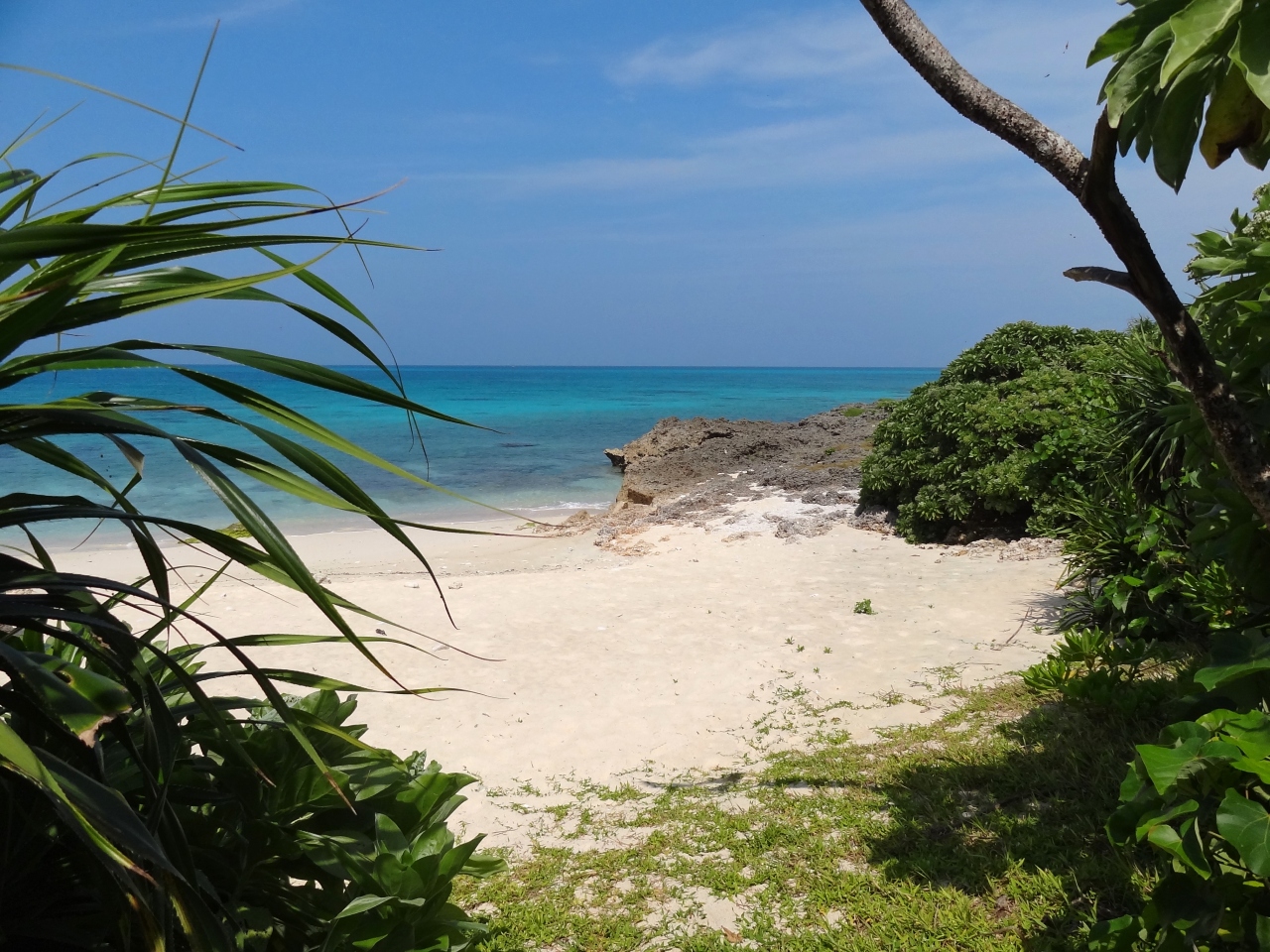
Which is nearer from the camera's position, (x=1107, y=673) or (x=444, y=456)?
(x=1107, y=673)

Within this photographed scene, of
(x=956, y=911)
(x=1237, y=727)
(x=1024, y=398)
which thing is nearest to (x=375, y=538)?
(x=1024, y=398)

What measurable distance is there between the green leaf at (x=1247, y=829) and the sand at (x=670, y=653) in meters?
2.49

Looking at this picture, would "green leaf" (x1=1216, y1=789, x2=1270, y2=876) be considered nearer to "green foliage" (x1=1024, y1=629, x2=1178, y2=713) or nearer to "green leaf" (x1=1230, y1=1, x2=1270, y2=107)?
"green leaf" (x1=1230, y1=1, x2=1270, y2=107)

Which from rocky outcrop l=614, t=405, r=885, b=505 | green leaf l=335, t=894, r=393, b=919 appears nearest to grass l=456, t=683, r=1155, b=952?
green leaf l=335, t=894, r=393, b=919

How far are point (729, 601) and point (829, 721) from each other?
3412 millimetres

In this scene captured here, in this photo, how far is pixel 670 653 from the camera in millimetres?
7488

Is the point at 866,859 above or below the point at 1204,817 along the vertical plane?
below

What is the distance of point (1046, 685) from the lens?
4969 millimetres

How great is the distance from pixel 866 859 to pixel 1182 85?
2.80m

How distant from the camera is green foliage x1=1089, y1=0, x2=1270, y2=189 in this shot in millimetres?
1500

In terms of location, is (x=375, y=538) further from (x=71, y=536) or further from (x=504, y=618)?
(x=504, y=618)

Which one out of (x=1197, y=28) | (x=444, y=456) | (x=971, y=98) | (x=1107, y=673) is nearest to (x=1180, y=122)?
(x=1197, y=28)

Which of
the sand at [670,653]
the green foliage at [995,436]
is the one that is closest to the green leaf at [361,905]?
the sand at [670,653]

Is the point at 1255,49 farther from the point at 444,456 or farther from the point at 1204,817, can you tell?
the point at 444,456
